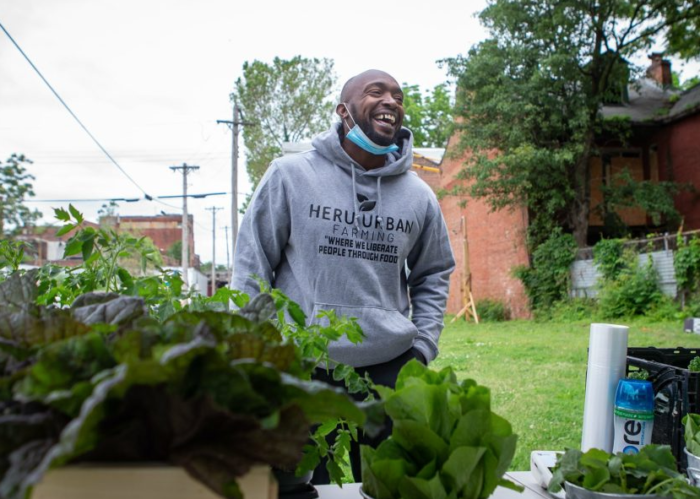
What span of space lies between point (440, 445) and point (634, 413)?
533 mm

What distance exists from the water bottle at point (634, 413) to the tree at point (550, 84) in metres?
17.1

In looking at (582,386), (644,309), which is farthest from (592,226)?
(582,386)

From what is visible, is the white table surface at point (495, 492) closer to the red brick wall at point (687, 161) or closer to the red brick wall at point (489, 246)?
the red brick wall at point (489, 246)

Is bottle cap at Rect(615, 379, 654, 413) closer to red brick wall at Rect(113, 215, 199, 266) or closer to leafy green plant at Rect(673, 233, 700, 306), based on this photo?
leafy green plant at Rect(673, 233, 700, 306)

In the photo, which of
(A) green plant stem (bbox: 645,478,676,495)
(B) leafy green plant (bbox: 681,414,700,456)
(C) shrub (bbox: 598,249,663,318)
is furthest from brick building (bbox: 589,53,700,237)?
(A) green plant stem (bbox: 645,478,676,495)

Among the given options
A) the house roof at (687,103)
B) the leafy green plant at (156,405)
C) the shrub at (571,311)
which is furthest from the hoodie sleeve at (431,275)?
the house roof at (687,103)

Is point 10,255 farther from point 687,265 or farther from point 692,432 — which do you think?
point 687,265

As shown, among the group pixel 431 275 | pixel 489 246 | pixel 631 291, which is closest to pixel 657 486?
pixel 431 275

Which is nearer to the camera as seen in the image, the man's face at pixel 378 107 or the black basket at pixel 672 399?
the black basket at pixel 672 399

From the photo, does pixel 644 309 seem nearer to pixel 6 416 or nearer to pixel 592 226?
pixel 592 226

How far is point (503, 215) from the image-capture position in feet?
70.7

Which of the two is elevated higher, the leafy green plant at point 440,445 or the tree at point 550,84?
the tree at point 550,84

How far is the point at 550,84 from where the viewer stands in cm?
1833

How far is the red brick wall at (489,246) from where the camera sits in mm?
20656
